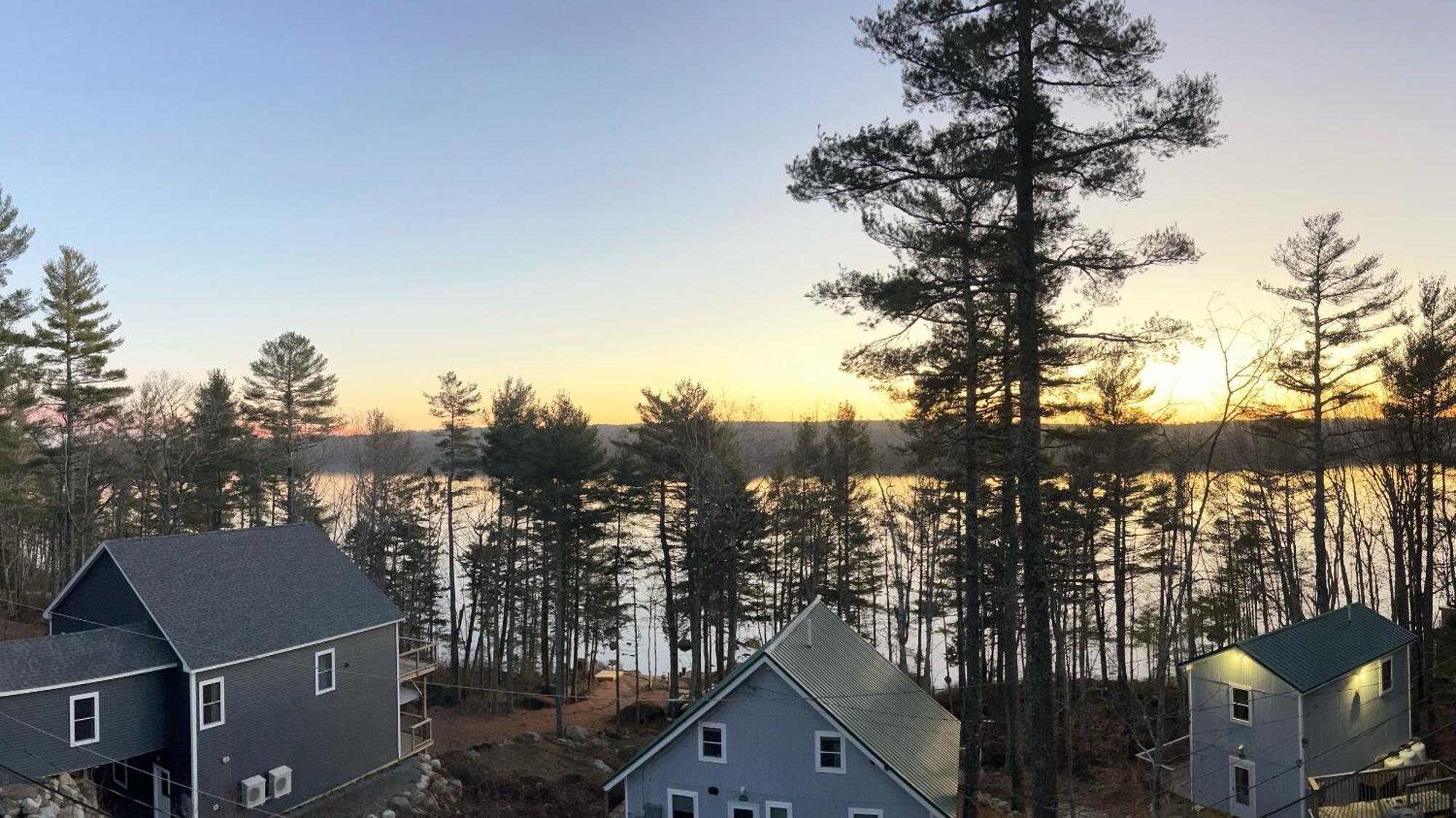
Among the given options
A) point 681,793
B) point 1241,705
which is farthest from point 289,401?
point 1241,705

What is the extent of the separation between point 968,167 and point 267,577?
827 inches

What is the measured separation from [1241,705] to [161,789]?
26469 millimetres

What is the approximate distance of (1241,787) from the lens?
800 inches

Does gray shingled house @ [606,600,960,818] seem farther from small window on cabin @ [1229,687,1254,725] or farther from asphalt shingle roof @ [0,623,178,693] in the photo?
asphalt shingle roof @ [0,623,178,693]

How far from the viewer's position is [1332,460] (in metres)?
23.0

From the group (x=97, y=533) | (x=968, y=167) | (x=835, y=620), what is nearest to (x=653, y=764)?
(x=835, y=620)

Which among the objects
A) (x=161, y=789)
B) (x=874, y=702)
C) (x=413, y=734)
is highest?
(x=874, y=702)

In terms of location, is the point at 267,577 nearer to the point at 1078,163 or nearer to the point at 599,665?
the point at 1078,163

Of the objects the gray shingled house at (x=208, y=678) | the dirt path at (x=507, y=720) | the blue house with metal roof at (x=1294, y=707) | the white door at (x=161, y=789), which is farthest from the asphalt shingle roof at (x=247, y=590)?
the blue house with metal roof at (x=1294, y=707)

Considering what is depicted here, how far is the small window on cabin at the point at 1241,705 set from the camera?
20203 millimetres

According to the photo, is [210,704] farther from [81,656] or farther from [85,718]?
[81,656]

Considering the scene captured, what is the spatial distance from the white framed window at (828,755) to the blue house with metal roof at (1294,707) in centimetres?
922

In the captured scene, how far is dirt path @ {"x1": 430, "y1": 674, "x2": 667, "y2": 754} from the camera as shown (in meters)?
28.7

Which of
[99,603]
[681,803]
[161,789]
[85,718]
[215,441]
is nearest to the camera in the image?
[85,718]
